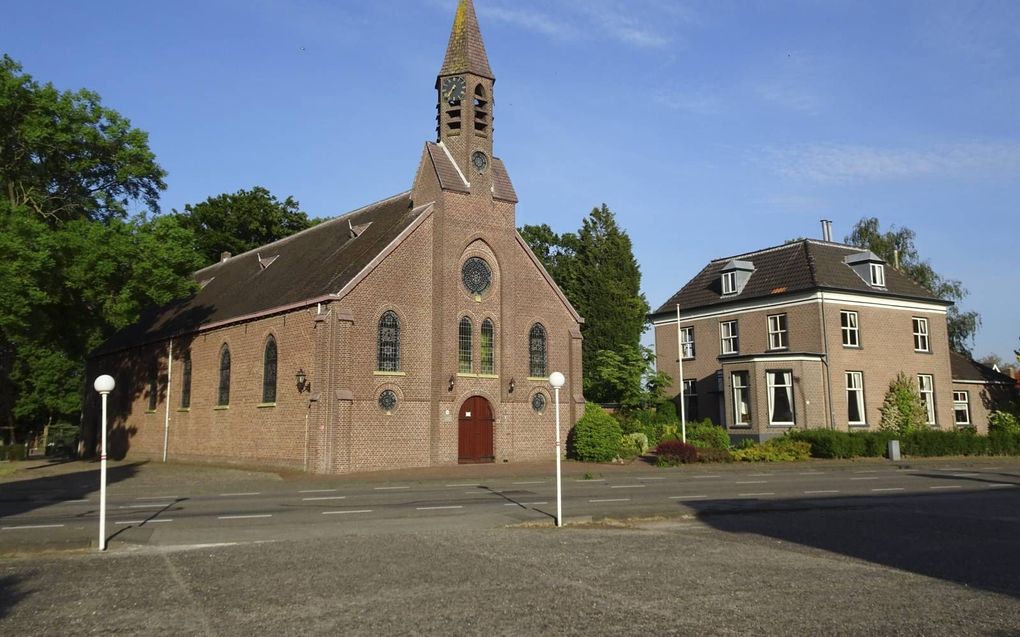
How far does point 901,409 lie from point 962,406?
29.0 ft

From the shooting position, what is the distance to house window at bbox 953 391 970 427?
44.9 meters

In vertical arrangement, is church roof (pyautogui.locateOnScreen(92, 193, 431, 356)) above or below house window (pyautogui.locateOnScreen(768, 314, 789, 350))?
above

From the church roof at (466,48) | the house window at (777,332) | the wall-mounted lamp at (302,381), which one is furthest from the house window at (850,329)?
the wall-mounted lamp at (302,381)

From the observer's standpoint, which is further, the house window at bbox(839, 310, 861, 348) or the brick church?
the house window at bbox(839, 310, 861, 348)

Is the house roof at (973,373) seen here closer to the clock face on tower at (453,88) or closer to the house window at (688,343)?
the house window at (688,343)

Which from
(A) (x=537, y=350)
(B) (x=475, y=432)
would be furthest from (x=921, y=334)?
(B) (x=475, y=432)

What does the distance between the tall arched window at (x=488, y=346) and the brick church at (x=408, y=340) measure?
0.20 feet

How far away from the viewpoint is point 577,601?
7660 mm

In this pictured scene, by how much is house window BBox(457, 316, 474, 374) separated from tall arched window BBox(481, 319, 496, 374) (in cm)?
63

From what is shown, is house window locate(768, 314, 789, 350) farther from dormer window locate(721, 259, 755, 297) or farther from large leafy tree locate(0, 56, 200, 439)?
large leafy tree locate(0, 56, 200, 439)

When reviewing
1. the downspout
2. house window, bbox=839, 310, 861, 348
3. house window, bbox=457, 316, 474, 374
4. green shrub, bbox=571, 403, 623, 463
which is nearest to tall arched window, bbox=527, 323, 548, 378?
green shrub, bbox=571, 403, 623, 463

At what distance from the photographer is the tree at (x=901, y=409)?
128 ft

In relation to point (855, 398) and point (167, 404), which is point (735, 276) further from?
point (167, 404)

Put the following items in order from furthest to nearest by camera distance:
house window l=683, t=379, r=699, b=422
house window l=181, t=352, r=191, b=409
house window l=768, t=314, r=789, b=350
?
house window l=683, t=379, r=699, b=422 → house window l=768, t=314, r=789, b=350 → house window l=181, t=352, r=191, b=409
